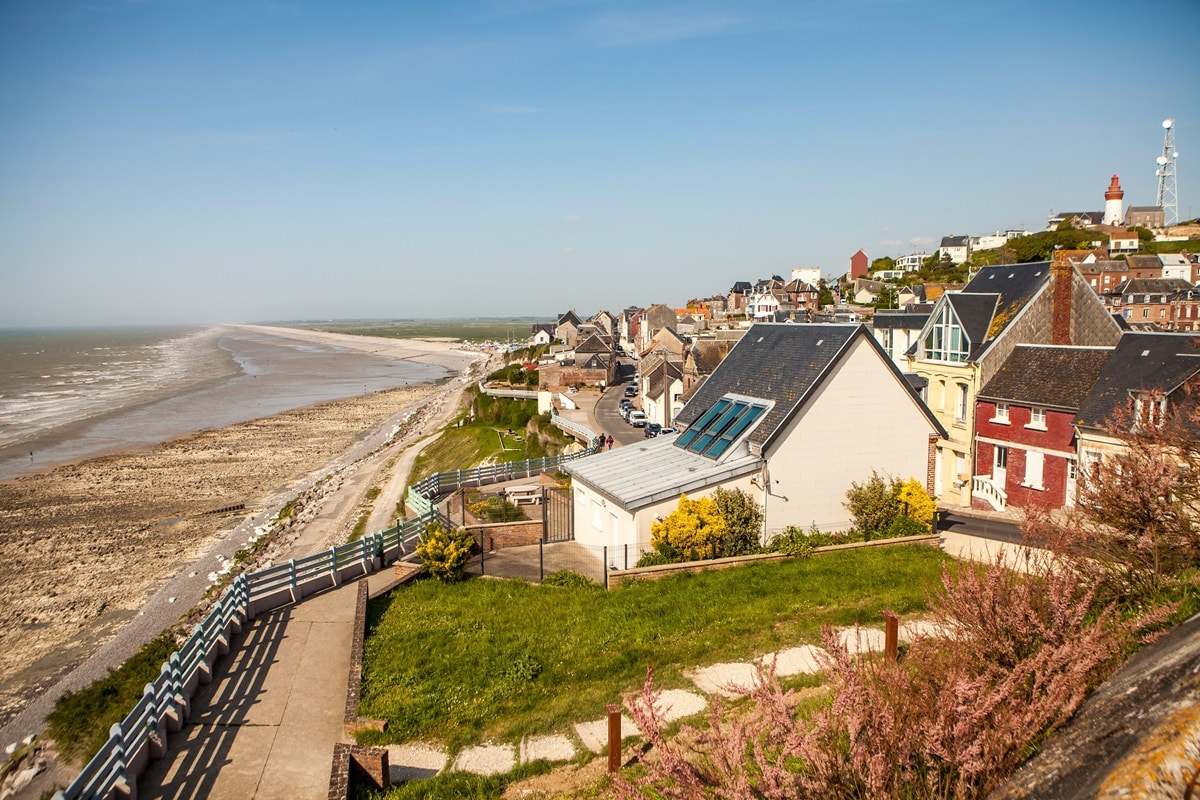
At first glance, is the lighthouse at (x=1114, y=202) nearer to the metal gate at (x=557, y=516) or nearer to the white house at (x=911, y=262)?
the white house at (x=911, y=262)

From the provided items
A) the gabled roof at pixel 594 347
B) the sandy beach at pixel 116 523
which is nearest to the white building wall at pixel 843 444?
the sandy beach at pixel 116 523

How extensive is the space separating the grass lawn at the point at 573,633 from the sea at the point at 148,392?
156ft

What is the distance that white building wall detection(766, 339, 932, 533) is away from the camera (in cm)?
2134

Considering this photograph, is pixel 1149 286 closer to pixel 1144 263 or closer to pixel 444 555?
pixel 1144 263

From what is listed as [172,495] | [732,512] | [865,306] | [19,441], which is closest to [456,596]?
[732,512]

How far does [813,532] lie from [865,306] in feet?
290

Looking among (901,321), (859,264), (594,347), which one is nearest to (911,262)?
(859,264)

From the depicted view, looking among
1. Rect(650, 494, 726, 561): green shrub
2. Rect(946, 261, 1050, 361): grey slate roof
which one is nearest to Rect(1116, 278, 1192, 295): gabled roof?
Rect(946, 261, 1050, 361): grey slate roof

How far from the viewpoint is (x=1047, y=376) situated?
28391 mm

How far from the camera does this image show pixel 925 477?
76.3 feet

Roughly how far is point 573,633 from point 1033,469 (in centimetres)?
2073

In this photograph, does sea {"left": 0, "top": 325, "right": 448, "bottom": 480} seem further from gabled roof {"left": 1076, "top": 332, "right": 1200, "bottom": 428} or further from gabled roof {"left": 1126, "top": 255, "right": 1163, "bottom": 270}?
gabled roof {"left": 1126, "top": 255, "right": 1163, "bottom": 270}

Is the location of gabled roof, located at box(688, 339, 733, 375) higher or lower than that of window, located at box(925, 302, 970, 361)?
lower

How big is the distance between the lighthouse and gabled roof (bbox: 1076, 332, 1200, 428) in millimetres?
112793
